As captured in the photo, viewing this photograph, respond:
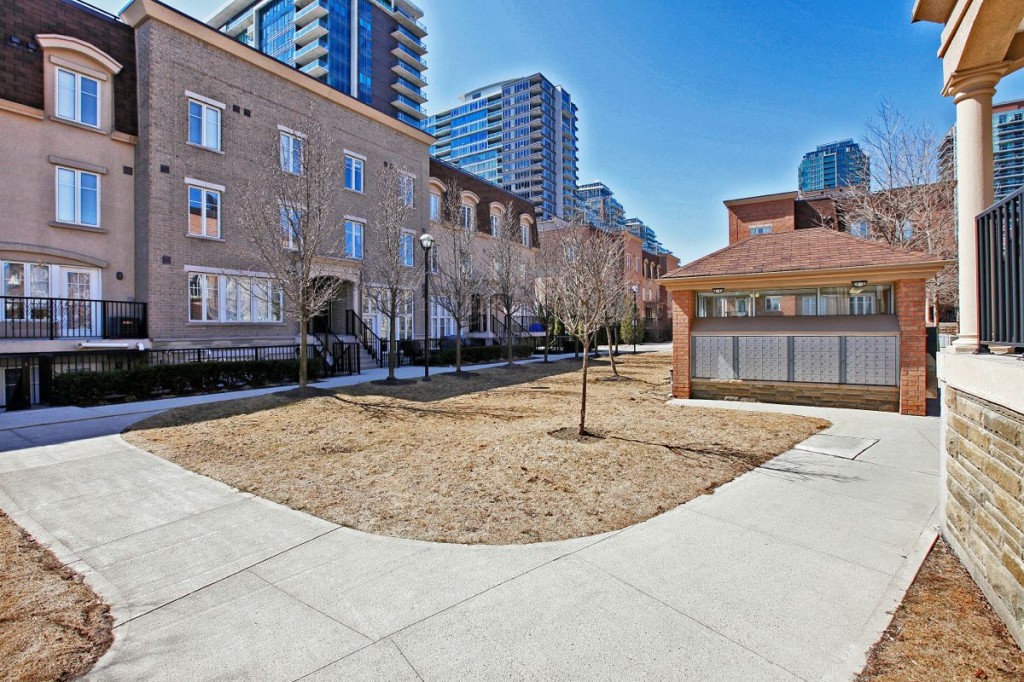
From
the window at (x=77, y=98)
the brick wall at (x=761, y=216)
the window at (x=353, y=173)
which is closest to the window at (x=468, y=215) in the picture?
the window at (x=353, y=173)

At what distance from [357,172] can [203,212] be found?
7436 mm

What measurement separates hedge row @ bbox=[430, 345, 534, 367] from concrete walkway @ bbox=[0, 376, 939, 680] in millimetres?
16512

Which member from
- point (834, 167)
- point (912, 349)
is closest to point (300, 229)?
point (912, 349)

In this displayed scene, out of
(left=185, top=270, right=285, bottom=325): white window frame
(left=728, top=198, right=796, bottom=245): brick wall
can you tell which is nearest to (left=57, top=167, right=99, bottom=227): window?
(left=185, top=270, right=285, bottom=325): white window frame

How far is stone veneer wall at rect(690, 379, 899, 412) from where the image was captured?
422 inches

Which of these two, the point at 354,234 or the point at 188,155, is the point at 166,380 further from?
the point at 354,234

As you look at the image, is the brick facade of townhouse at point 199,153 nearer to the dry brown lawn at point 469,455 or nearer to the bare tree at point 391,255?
the bare tree at point 391,255

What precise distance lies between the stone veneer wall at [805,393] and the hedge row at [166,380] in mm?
11975

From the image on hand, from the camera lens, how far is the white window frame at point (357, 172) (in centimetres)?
2267

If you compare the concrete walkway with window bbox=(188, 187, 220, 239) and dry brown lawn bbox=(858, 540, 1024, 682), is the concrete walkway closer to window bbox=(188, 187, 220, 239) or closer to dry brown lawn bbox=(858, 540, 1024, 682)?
dry brown lawn bbox=(858, 540, 1024, 682)

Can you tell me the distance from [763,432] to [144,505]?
8744mm

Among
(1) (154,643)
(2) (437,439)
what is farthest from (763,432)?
(1) (154,643)

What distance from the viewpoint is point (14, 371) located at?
12586mm

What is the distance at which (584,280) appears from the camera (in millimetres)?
12086
